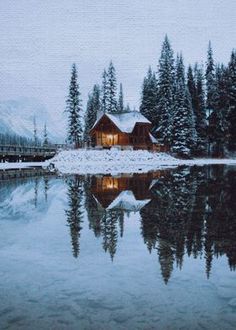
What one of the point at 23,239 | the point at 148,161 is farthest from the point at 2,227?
the point at 148,161

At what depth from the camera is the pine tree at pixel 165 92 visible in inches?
2527

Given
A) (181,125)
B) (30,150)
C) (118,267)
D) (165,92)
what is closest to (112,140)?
(181,125)

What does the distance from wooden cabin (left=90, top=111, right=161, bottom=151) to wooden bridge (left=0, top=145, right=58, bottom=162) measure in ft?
35.1

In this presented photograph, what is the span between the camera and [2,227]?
32.2 ft

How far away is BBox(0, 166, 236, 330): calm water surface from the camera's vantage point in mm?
4477

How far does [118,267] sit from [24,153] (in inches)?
2283

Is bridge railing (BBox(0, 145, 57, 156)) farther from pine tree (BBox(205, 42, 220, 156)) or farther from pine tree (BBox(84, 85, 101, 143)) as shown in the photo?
pine tree (BBox(205, 42, 220, 156))

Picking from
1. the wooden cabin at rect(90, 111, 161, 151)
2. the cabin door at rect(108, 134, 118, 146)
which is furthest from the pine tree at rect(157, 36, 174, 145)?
the cabin door at rect(108, 134, 118, 146)

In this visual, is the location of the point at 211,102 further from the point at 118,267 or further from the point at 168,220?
the point at 118,267

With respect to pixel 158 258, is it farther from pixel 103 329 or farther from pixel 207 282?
pixel 103 329

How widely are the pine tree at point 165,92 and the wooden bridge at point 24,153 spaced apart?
20.8 metres

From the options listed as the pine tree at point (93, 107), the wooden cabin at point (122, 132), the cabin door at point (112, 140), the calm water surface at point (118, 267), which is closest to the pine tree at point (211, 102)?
the wooden cabin at point (122, 132)

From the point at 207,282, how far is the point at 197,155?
71746mm

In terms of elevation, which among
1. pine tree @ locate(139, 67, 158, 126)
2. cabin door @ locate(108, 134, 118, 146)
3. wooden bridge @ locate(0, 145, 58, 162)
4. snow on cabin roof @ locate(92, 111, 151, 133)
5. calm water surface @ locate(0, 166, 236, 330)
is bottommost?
calm water surface @ locate(0, 166, 236, 330)
